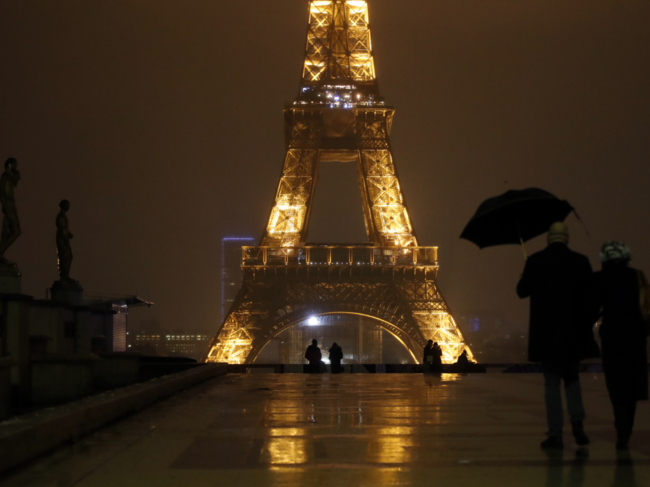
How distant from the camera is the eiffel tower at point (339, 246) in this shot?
143 ft

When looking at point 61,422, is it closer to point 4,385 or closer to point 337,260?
point 4,385

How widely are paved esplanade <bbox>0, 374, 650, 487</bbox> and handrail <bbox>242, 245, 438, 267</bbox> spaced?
33631 mm

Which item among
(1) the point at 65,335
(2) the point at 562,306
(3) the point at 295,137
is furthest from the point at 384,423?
(3) the point at 295,137

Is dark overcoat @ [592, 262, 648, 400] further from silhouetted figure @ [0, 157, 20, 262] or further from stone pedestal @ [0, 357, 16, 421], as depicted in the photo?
silhouetted figure @ [0, 157, 20, 262]

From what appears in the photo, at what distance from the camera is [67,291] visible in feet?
75.0

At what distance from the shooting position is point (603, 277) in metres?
7.14

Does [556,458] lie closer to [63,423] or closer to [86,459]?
[86,459]

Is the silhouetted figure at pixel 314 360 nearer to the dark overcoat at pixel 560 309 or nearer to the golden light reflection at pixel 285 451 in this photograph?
the golden light reflection at pixel 285 451

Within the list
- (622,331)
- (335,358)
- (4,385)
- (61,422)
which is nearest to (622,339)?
(622,331)

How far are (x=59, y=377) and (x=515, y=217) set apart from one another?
24.9 feet

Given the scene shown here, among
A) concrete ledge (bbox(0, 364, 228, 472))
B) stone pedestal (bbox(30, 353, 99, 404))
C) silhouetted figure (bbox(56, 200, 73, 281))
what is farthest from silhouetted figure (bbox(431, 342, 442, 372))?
concrete ledge (bbox(0, 364, 228, 472))

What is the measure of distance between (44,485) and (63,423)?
5.61 feet

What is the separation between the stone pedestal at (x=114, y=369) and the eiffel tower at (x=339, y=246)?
25.0 meters

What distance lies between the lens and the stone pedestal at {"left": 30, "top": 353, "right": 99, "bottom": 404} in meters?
12.5
